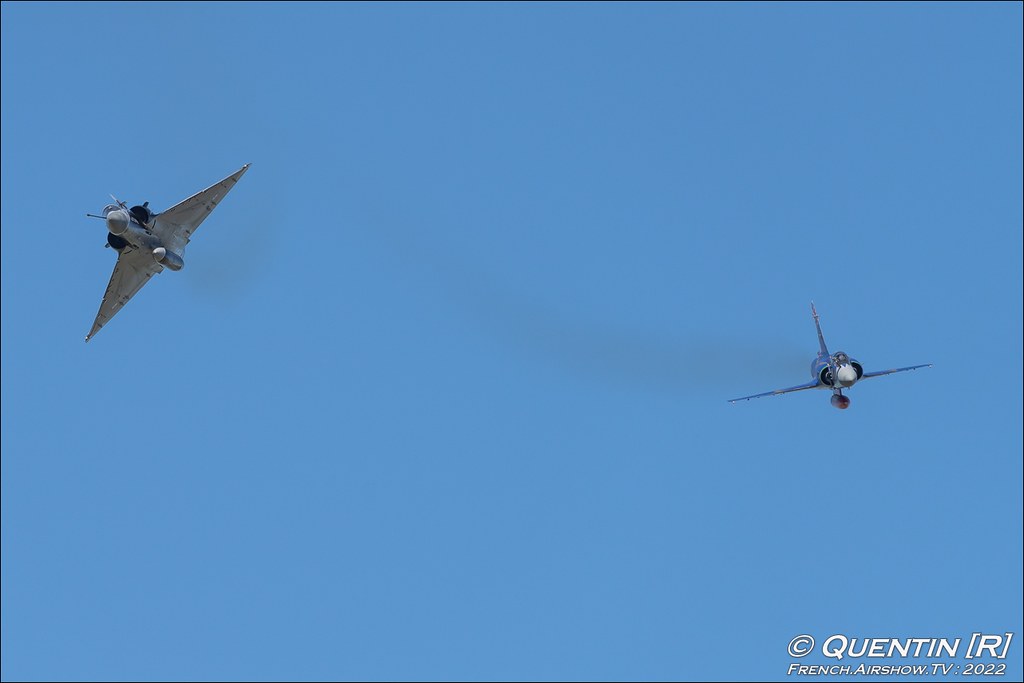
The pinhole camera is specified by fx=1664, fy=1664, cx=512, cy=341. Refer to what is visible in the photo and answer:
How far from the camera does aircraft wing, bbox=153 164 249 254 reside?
118438mm

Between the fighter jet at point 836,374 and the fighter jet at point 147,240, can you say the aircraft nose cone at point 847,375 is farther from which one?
the fighter jet at point 147,240

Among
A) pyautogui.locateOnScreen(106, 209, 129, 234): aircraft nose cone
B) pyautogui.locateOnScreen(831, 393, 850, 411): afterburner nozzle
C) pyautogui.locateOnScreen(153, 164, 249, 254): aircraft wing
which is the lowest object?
pyautogui.locateOnScreen(831, 393, 850, 411): afterburner nozzle

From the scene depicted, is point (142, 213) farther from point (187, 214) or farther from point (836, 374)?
point (836, 374)

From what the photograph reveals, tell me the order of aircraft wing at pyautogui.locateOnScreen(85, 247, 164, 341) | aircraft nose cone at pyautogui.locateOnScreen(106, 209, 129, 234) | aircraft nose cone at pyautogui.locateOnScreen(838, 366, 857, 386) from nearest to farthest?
1. aircraft nose cone at pyautogui.locateOnScreen(106, 209, 129, 234)
2. aircraft nose cone at pyautogui.locateOnScreen(838, 366, 857, 386)
3. aircraft wing at pyautogui.locateOnScreen(85, 247, 164, 341)

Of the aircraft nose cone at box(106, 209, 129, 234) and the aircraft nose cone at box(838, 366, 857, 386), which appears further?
the aircraft nose cone at box(838, 366, 857, 386)

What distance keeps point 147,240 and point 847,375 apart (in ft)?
166

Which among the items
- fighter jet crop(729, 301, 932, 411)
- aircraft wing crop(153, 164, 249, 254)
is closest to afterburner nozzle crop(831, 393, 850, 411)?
fighter jet crop(729, 301, 932, 411)

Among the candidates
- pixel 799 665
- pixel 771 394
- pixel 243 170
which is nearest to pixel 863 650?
pixel 799 665

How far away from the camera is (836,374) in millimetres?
118875

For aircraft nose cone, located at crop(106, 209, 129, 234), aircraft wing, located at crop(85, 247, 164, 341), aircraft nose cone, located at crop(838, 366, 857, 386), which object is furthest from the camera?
aircraft wing, located at crop(85, 247, 164, 341)

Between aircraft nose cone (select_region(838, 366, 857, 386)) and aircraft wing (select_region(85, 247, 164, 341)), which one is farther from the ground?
aircraft wing (select_region(85, 247, 164, 341))

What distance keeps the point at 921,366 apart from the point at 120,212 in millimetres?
57296

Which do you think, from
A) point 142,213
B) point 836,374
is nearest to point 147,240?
point 142,213

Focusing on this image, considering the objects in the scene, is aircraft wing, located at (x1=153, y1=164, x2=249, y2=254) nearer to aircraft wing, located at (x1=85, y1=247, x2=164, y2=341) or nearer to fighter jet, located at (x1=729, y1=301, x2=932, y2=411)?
aircraft wing, located at (x1=85, y1=247, x2=164, y2=341)
